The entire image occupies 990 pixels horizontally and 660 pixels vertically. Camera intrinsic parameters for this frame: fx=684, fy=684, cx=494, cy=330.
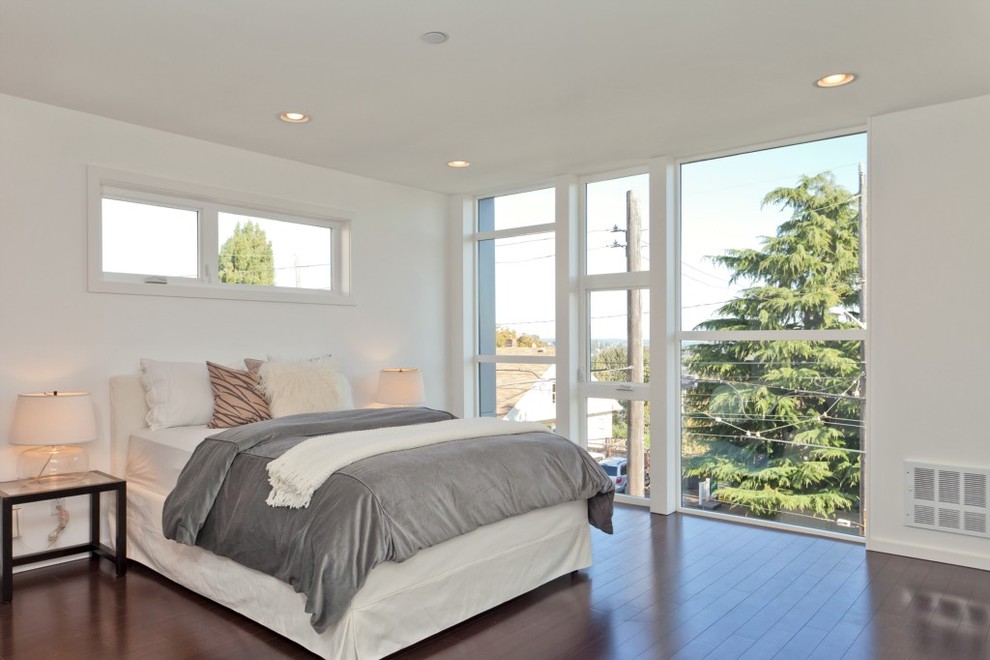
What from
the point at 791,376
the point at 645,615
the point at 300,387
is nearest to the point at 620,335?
the point at 791,376

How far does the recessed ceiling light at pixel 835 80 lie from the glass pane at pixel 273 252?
135 inches

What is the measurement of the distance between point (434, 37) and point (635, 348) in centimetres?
286

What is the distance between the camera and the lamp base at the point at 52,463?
342 cm

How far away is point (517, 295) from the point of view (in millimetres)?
5727

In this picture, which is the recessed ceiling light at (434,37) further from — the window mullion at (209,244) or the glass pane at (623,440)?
the glass pane at (623,440)

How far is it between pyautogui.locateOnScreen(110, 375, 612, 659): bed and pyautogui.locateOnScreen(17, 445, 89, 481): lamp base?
0.76 ft

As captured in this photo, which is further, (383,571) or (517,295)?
(517,295)

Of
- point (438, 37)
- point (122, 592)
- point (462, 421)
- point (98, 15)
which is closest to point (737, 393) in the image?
point (462, 421)

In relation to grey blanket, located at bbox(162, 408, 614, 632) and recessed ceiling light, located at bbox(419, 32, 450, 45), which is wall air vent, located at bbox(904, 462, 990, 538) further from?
recessed ceiling light, located at bbox(419, 32, 450, 45)

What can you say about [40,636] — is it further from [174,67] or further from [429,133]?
[429,133]

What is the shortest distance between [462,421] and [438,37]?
5.87 ft

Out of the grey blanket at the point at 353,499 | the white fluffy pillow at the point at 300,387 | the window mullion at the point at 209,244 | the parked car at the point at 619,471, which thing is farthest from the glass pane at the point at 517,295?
the window mullion at the point at 209,244

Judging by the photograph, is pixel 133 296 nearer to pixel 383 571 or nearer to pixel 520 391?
pixel 383 571

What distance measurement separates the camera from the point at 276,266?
15.8ft
